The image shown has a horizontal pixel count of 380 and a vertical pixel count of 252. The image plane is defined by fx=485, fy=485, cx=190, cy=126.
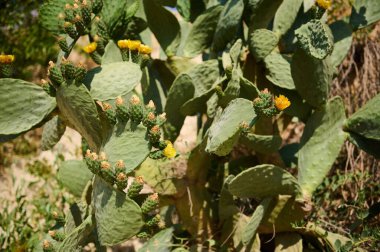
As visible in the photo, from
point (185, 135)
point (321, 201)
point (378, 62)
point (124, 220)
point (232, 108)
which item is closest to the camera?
point (124, 220)

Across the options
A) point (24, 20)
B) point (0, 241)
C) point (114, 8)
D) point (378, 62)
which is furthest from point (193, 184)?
point (24, 20)

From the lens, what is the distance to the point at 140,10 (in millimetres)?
2332

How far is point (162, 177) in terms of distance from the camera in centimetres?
205

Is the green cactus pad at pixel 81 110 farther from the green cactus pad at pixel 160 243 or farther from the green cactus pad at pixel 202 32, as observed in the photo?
the green cactus pad at pixel 202 32

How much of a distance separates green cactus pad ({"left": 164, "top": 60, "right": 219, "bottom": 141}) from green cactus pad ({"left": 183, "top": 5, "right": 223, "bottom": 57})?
0.60ft

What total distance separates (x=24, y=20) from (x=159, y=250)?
8.57ft

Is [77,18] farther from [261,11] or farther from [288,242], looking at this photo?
[288,242]

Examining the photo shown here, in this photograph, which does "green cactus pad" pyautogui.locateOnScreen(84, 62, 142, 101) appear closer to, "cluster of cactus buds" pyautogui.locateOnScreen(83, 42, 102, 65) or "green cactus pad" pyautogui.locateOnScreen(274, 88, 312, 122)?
"cluster of cactus buds" pyautogui.locateOnScreen(83, 42, 102, 65)

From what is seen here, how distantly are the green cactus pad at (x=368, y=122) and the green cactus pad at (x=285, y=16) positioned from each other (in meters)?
0.47

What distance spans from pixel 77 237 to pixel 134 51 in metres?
0.70

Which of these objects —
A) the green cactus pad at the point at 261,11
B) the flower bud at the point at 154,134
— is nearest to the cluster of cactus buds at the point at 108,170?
the flower bud at the point at 154,134

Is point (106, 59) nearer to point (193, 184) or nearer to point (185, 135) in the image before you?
point (193, 184)

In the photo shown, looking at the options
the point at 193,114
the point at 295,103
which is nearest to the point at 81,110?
the point at 193,114

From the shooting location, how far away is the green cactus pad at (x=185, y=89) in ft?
6.43
